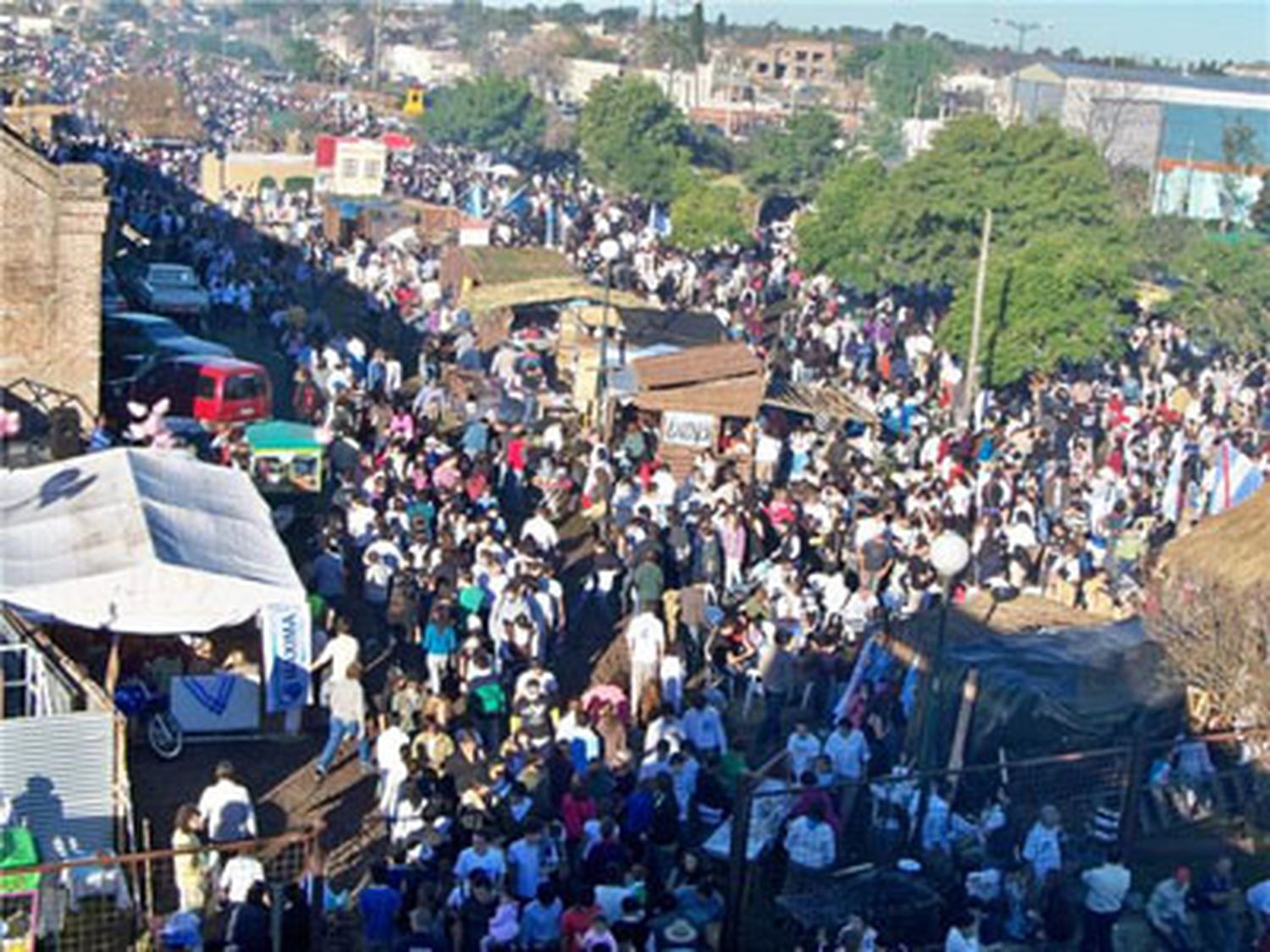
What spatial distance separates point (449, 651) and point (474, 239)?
28270 millimetres

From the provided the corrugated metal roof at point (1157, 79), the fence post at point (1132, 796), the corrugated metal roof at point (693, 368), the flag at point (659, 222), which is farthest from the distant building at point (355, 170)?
the corrugated metal roof at point (1157, 79)

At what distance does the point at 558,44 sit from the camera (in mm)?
150500

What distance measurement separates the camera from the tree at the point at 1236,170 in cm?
6556

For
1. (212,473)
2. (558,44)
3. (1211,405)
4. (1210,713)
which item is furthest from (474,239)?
(558,44)

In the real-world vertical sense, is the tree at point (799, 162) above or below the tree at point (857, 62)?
below

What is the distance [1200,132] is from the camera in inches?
3260

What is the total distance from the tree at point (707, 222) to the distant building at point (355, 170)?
8990 mm

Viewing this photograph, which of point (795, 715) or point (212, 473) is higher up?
point (212, 473)

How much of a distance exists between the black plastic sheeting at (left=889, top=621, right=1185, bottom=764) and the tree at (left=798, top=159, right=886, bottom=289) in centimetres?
2734

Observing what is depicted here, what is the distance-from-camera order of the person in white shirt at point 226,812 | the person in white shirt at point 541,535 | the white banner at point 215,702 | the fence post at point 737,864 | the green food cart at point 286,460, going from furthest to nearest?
the green food cart at point 286,460, the person in white shirt at point 541,535, the white banner at point 215,702, the person in white shirt at point 226,812, the fence post at point 737,864

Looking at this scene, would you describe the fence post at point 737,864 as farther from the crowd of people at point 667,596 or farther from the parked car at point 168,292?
the parked car at point 168,292

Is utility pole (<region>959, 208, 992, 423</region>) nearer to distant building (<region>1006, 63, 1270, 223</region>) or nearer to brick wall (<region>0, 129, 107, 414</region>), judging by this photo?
brick wall (<region>0, 129, 107, 414</region>)

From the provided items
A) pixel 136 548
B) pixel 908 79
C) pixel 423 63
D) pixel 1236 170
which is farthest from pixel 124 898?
pixel 423 63

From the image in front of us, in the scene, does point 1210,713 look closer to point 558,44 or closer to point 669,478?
point 669,478
